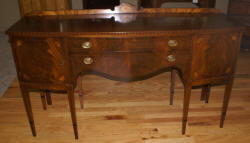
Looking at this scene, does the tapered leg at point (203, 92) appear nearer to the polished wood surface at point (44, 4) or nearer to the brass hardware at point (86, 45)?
the brass hardware at point (86, 45)

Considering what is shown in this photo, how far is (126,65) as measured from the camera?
1797 mm

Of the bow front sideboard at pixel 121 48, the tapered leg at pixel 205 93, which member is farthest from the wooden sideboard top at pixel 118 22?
the tapered leg at pixel 205 93

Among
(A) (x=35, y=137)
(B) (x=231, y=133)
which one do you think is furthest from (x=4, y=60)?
(B) (x=231, y=133)

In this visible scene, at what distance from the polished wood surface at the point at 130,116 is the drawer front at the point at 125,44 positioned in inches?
33.0

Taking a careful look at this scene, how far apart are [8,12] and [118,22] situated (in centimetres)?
386

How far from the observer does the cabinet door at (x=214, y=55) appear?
70.4 inches

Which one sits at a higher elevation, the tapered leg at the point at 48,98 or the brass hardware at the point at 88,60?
the brass hardware at the point at 88,60

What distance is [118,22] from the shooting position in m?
1.92

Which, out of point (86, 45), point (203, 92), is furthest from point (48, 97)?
point (203, 92)

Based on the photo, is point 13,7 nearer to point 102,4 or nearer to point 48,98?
point 102,4

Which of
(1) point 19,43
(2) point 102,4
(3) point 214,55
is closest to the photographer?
(1) point 19,43

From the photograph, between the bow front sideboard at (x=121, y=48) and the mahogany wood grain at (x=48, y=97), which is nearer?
the bow front sideboard at (x=121, y=48)

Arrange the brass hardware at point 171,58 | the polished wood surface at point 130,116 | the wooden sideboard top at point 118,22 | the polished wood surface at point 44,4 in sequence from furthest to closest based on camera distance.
Result: the polished wood surface at point 44,4 < the polished wood surface at point 130,116 < the brass hardware at point 171,58 < the wooden sideboard top at point 118,22

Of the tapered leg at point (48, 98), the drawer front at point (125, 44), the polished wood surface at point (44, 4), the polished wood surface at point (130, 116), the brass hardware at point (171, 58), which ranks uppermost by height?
the polished wood surface at point (44, 4)
